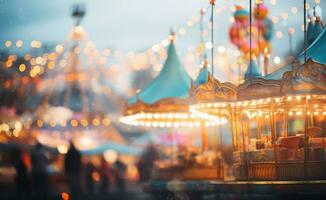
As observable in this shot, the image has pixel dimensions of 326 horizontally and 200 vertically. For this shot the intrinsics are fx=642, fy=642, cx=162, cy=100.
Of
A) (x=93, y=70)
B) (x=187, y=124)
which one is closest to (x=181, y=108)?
(x=187, y=124)

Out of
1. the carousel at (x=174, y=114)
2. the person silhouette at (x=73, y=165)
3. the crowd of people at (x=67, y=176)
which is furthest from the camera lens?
the crowd of people at (x=67, y=176)

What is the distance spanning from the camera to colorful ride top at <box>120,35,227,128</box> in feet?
75.5

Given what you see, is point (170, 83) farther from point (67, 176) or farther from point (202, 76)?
point (67, 176)

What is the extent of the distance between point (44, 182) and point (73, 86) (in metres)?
22.3

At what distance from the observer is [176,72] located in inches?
957

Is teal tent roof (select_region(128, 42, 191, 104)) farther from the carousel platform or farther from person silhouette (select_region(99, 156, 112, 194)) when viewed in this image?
the carousel platform

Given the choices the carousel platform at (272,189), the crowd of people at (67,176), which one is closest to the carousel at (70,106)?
the crowd of people at (67,176)

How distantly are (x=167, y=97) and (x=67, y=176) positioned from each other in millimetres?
4916

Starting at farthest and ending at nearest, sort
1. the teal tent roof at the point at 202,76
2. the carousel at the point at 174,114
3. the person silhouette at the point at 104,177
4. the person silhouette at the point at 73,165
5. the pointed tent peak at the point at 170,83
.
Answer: the person silhouette at the point at 104,177 < the pointed tent peak at the point at 170,83 < the person silhouette at the point at 73,165 < the carousel at the point at 174,114 < the teal tent roof at the point at 202,76

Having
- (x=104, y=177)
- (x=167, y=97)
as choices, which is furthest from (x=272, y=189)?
(x=104, y=177)

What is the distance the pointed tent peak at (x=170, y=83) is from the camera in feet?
76.4

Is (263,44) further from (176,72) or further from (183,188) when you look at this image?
(183,188)

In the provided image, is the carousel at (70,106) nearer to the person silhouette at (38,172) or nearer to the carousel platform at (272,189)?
the person silhouette at (38,172)

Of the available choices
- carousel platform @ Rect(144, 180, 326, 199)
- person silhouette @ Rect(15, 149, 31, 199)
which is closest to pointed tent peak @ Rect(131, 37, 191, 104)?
person silhouette @ Rect(15, 149, 31, 199)
